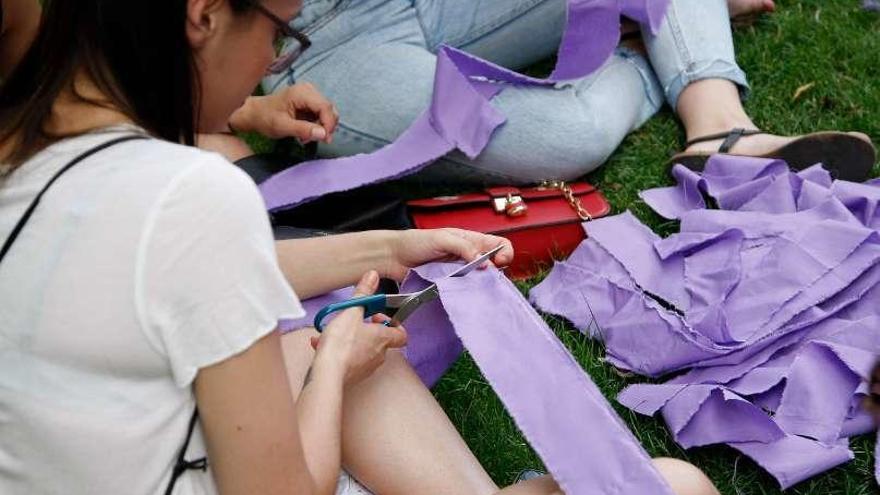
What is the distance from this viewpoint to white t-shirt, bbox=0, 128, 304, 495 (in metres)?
1.13

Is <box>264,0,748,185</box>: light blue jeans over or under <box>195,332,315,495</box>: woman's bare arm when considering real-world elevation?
under

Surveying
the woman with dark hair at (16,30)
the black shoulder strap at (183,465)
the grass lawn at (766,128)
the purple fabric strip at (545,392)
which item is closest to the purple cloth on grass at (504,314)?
the purple fabric strip at (545,392)

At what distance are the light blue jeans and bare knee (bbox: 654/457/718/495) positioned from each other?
121 centimetres

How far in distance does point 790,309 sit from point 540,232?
594mm

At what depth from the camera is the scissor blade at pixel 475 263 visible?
72.0 inches

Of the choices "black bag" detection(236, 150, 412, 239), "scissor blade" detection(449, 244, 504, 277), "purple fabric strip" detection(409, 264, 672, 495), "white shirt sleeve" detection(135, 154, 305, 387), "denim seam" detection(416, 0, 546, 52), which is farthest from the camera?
"denim seam" detection(416, 0, 546, 52)

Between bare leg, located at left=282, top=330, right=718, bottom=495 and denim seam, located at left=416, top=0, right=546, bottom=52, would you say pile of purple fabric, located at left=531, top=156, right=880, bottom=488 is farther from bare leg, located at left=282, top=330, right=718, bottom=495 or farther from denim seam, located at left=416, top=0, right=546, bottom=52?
denim seam, located at left=416, top=0, right=546, bottom=52

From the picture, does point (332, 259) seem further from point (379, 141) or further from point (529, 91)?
point (529, 91)

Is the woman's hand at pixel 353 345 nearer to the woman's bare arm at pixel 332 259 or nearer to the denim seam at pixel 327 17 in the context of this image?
the woman's bare arm at pixel 332 259

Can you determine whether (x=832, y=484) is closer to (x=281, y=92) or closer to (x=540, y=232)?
(x=540, y=232)

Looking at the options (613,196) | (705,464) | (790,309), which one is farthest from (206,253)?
(613,196)

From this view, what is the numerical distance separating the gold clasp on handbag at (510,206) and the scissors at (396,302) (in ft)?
1.97

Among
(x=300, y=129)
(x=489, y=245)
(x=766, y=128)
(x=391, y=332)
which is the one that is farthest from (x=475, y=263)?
(x=766, y=128)

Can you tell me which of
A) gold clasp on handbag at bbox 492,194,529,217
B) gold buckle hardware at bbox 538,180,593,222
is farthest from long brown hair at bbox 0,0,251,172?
gold buckle hardware at bbox 538,180,593,222
